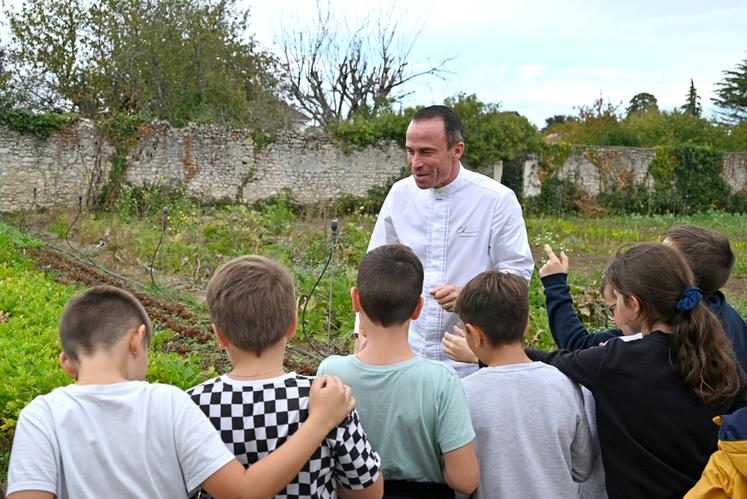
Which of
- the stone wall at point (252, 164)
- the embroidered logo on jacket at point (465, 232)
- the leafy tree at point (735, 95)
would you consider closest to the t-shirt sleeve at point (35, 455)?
the embroidered logo on jacket at point (465, 232)

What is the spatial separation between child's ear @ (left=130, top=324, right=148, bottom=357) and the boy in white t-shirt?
0.13 ft

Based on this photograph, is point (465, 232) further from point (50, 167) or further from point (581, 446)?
point (50, 167)

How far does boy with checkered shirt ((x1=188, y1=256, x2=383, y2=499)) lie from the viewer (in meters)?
1.88

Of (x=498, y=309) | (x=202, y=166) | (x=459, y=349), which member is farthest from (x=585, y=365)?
(x=202, y=166)

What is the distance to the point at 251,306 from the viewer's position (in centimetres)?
193

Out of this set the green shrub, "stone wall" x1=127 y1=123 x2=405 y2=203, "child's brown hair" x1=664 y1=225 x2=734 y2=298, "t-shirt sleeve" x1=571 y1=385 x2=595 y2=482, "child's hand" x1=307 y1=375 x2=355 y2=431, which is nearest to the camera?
"child's hand" x1=307 y1=375 x2=355 y2=431

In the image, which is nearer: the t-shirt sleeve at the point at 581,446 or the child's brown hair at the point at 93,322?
the child's brown hair at the point at 93,322

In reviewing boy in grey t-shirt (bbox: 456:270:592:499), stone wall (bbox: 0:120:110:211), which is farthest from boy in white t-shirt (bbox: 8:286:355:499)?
stone wall (bbox: 0:120:110:211)

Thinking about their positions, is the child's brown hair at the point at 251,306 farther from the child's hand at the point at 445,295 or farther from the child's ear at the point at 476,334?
the child's hand at the point at 445,295

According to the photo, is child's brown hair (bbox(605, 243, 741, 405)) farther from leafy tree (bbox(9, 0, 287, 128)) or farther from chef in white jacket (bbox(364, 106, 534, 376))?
leafy tree (bbox(9, 0, 287, 128))

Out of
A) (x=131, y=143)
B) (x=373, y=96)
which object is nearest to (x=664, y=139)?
(x=373, y=96)

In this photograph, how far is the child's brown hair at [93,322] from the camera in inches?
74.4

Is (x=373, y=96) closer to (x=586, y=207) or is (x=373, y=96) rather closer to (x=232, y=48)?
(x=232, y=48)

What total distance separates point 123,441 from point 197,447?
19cm
